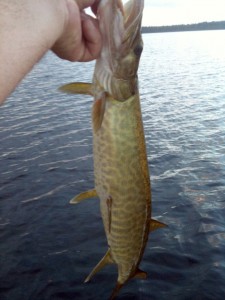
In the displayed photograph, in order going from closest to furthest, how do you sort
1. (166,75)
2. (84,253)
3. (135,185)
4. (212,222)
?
(135,185) < (84,253) < (212,222) < (166,75)

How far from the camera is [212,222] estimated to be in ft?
27.7

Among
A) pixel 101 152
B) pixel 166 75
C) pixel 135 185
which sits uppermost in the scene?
pixel 101 152

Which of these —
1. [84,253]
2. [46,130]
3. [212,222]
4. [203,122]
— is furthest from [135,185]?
[203,122]

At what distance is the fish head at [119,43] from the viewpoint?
104 inches

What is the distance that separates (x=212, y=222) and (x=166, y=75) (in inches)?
1057

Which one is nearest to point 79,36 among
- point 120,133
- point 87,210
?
point 120,133

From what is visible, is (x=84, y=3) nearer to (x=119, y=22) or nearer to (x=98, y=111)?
(x=119, y=22)

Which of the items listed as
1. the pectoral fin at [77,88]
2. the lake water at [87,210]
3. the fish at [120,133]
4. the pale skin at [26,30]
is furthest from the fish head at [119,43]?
the lake water at [87,210]

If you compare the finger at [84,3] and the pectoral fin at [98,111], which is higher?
the finger at [84,3]

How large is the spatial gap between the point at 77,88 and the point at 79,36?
501 millimetres

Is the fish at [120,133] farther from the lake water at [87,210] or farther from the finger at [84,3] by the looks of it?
the lake water at [87,210]

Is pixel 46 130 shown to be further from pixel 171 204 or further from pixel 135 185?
pixel 135 185

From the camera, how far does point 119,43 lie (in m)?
2.90

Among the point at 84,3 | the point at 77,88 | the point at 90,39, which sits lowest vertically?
the point at 77,88
